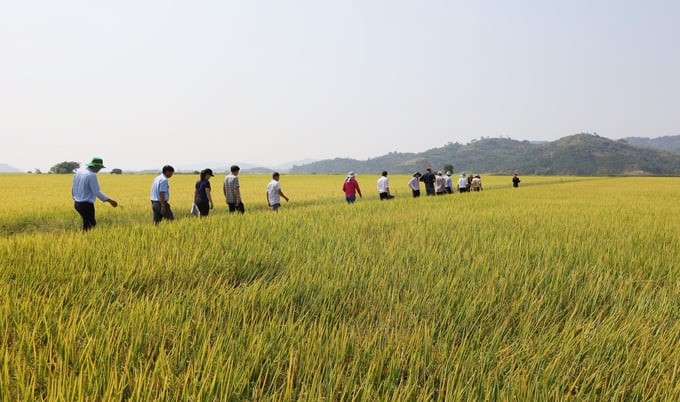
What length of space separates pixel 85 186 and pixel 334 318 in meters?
6.03

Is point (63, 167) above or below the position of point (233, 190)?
above

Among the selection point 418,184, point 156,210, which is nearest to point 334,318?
point 156,210

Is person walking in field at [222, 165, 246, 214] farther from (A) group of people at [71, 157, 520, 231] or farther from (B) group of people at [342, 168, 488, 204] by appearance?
(B) group of people at [342, 168, 488, 204]

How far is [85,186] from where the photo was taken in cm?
617

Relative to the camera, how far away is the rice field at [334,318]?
154cm

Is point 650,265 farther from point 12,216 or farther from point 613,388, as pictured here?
point 12,216

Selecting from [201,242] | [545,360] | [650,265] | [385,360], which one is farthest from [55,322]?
[650,265]

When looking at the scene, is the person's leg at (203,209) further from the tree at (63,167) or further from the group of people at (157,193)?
the tree at (63,167)

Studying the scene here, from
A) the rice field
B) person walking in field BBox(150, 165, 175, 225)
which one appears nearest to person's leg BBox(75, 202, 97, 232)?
person walking in field BBox(150, 165, 175, 225)

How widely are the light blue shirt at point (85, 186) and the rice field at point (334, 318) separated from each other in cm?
170

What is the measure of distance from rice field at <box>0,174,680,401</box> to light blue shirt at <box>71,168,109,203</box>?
170 cm

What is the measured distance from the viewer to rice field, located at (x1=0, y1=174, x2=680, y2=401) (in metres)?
1.54

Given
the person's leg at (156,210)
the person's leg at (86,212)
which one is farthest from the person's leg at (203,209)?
the person's leg at (86,212)

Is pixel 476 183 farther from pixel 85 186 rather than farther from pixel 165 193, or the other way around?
pixel 85 186
